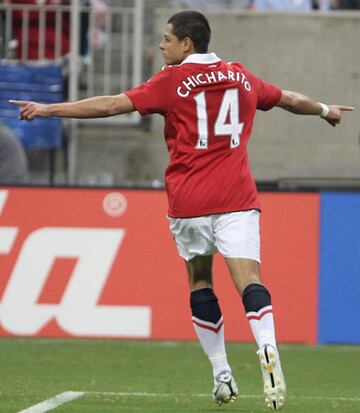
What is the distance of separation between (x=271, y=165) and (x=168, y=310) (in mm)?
3213

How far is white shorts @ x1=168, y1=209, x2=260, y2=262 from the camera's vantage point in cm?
812

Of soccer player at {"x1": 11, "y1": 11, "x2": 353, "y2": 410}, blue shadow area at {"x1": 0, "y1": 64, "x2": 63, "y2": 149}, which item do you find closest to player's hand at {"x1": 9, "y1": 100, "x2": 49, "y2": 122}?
soccer player at {"x1": 11, "y1": 11, "x2": 353, "y2": 410}

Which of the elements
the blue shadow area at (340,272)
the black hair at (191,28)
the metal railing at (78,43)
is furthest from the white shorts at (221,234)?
the metal railing at (78,43)

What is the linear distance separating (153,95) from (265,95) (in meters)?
0.75

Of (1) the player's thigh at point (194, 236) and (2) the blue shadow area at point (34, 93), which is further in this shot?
(2) the blue shadow area at point (34, 93)

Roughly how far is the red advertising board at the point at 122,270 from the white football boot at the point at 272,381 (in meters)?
5.57

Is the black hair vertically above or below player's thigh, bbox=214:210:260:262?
above

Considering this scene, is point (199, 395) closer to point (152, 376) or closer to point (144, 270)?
point (152, 376)

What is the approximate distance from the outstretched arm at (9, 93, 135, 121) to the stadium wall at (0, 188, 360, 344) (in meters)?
5.27

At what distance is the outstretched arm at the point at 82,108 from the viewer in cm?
789

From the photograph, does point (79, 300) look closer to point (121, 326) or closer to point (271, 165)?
point (121, 326)

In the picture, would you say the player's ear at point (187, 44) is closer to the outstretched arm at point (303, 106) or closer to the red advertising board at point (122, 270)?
the outstretched arm at point (303, 106)

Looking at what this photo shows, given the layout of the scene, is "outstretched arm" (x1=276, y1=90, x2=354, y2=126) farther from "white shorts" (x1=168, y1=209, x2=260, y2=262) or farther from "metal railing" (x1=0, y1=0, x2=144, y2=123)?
"metal railing" (x1=0, y1=0, x2=144, y2=123)

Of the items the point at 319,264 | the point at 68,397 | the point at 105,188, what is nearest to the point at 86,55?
the point at 105,188
